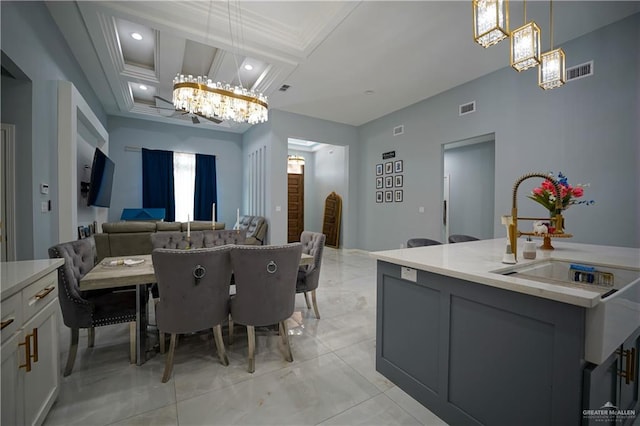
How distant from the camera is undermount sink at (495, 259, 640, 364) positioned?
976mm

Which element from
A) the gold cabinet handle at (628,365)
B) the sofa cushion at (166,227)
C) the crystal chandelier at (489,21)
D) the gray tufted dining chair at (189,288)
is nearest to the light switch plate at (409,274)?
the gold cabinet handle at (628,365)

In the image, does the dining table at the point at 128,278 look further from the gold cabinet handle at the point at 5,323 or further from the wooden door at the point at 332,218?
the wooden door at the point at 332,218

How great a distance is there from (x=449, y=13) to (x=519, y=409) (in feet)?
11.9

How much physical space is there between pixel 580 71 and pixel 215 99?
455 centimetres

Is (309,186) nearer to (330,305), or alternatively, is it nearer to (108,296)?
(330,305)

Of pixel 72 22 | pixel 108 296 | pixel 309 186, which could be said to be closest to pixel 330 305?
pixel 108 296

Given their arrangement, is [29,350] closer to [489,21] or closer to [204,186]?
[489,21]

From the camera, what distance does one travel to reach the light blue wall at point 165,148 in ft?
21.5

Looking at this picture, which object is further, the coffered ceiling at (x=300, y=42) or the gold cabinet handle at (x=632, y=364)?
the coffered ceiling at (x=300, y=42)

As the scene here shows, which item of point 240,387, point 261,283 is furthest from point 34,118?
point 240,387

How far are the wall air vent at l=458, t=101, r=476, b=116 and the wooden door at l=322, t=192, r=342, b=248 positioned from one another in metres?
3.96

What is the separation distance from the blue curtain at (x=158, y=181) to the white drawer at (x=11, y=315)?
253 inches

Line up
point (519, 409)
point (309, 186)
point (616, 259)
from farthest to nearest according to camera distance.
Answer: point (309, 186)
point (616, 259)
point (519, 409)

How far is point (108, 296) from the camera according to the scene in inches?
86.7
